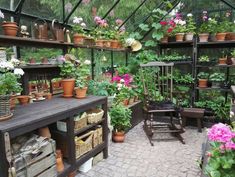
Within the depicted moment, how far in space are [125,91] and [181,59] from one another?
135cm

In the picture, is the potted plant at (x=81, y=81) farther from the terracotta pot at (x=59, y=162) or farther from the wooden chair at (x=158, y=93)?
the wooden chair at (x=158, y=93)

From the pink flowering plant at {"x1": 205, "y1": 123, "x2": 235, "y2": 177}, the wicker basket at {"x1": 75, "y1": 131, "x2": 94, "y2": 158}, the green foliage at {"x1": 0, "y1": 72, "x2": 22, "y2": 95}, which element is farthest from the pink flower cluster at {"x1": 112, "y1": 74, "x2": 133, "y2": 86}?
the pink flowering plant at {"x1": 205, "y1": 123, "x2": 235, "y2": 177}

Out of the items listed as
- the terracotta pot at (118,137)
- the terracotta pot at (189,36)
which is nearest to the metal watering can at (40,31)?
the terracotta pot at (118,137)

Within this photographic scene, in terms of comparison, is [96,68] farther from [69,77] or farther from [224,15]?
[224,15]

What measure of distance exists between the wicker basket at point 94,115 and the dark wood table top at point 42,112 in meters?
0.13

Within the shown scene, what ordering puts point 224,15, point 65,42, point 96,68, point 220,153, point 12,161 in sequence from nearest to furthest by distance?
1. point 220,153
2. point 12,161
3. point 65,42
4. point 96,68
5. point 224,15

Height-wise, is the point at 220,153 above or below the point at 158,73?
below

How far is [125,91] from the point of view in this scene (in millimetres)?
3672

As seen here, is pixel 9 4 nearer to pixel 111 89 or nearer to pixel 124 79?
pixel 111 89

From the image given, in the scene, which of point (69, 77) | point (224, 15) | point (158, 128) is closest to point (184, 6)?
point (224, 15)

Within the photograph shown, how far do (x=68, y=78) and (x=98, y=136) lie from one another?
815 millimetres

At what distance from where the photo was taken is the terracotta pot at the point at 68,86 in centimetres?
256

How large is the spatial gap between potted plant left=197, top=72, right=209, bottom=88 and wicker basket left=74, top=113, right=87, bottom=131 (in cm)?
257

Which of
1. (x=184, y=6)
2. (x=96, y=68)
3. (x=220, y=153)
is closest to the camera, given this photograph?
(x=220, y=153)
